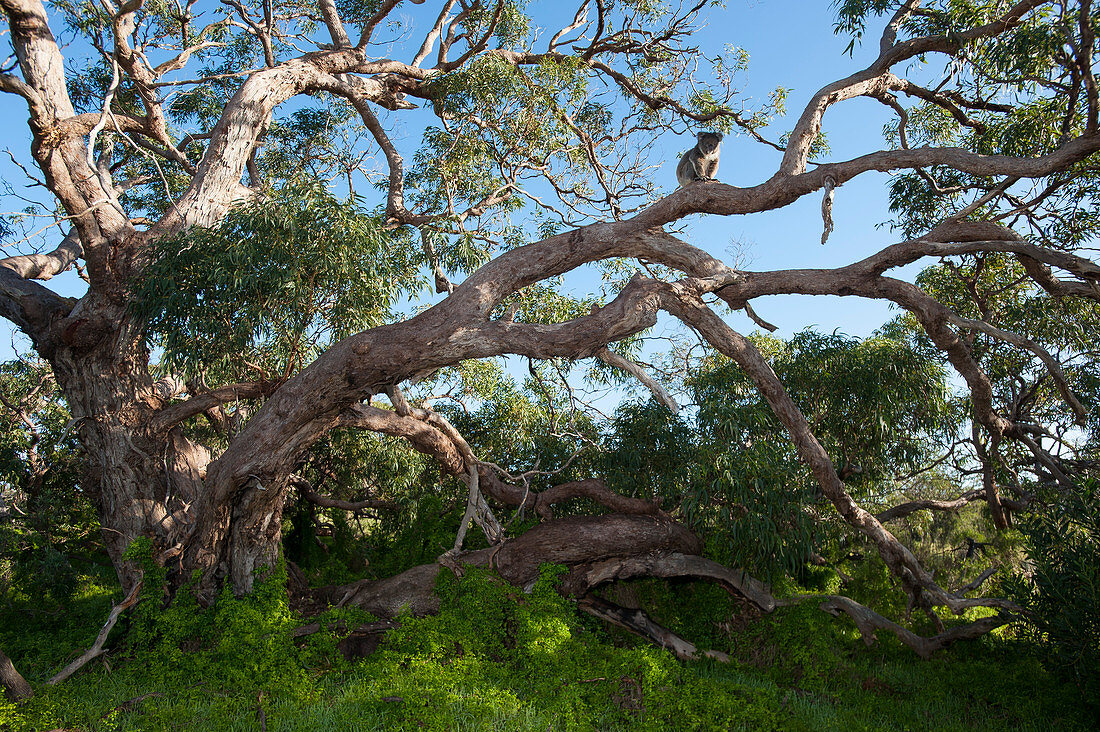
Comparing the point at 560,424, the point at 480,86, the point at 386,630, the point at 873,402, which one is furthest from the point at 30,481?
the point at 873,402

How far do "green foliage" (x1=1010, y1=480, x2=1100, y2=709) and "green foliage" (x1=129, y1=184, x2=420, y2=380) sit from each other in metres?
6.91

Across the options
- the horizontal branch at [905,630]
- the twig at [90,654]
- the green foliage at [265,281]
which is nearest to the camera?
the twig at [90,654]

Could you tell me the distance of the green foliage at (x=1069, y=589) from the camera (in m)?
5.48

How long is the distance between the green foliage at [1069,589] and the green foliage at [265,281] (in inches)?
272

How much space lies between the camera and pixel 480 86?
386 inches

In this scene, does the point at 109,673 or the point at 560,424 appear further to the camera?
the point at 560,424

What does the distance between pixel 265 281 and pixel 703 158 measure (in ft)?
18.6

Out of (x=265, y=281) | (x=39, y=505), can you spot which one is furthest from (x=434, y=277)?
(x=39, y=505)

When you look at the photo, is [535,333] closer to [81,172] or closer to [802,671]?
[802,671]

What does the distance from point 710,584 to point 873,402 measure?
9.95 feet

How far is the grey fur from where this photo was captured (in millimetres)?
9000

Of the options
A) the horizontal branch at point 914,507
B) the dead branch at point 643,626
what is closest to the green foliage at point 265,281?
the dead branch at point 643,626

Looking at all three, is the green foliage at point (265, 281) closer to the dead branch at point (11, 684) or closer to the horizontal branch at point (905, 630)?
the dead branch at point (11, 684)

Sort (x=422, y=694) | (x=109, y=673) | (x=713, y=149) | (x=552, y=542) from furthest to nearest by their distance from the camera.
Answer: (x=713, y=149), (x=552, y=542), (x=109, y=673), (x=422, y=694)
